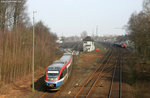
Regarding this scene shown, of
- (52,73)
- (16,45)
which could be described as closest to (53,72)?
(52,73)

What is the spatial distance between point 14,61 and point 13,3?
11151 mm

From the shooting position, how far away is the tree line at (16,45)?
20.0 meters

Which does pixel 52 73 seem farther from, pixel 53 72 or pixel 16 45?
pixel 16 45

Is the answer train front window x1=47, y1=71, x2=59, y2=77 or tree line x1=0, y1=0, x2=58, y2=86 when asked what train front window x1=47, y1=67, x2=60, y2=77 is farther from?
tree line x1=0, y1=0, x2=58, y2=86

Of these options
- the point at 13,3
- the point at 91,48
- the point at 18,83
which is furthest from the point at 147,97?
the point at 91,48

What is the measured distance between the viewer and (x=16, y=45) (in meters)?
21.8

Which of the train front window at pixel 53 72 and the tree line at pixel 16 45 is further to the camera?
the tree line at pixel 16 45

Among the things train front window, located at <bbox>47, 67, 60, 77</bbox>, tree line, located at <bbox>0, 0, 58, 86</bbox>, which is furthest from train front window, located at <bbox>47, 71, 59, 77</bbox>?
tree line, located at <bbox>0, 0, 58, 86</bbox>

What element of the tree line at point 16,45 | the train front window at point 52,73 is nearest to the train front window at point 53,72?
the train front window at point 52,73

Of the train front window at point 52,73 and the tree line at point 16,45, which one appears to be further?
the tree line at point 16,45

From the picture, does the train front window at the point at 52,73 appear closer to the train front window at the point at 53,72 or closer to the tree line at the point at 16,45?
the train front window at the point at 53,72

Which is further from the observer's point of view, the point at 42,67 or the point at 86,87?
the point at 42,67

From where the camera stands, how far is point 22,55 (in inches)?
918

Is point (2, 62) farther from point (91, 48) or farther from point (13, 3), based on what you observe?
point (91, 48)
